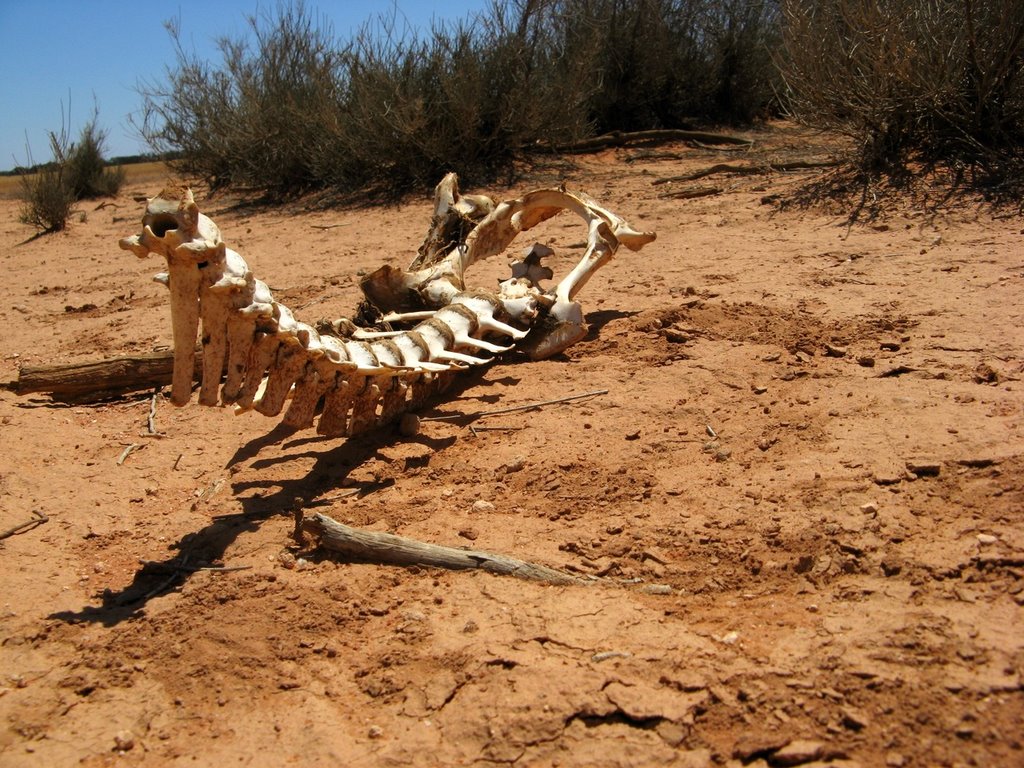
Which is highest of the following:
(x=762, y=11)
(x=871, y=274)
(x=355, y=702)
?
(x=762, y=11)

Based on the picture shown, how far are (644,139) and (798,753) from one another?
1099 cm

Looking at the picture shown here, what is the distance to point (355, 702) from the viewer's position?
2303 millimetres

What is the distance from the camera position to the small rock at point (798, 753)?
1909 mm

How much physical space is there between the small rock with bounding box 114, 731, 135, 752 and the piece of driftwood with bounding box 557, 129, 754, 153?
9.74 meters

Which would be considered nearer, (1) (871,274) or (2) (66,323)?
(1) (871,274)

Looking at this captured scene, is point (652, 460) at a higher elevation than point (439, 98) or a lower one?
lower

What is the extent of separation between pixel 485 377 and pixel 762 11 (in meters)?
12.3

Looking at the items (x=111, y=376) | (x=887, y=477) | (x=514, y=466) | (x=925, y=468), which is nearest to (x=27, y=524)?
(x=111, y=376)

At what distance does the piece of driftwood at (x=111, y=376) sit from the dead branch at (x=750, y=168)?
538 centimetres

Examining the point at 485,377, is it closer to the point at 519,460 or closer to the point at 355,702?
the point at 519,460

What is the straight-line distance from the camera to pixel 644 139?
12078 millimetres

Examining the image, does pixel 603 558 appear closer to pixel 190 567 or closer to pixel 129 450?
pixel 190 567

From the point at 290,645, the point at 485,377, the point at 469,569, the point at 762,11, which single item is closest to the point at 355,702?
the point at 290,645

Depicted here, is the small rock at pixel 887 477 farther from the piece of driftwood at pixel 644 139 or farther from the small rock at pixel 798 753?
the piece of driftwood at pixel 644 139
